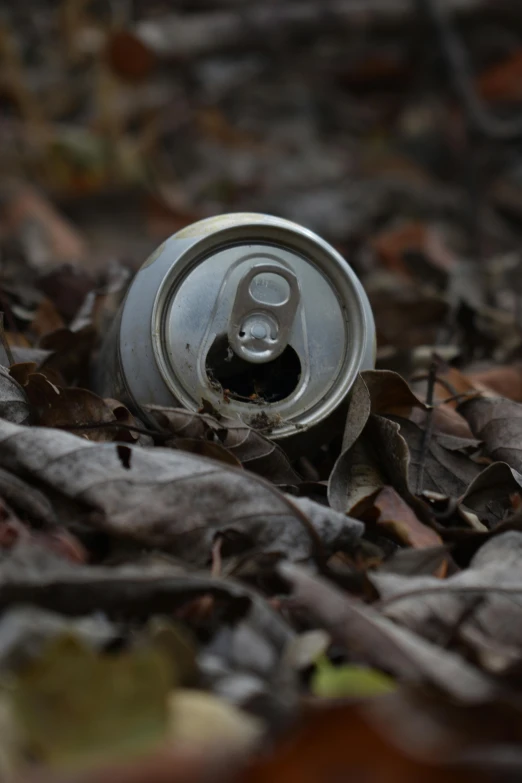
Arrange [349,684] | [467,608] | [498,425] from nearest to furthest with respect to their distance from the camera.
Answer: [349,684] → [467,608] → [498,425]

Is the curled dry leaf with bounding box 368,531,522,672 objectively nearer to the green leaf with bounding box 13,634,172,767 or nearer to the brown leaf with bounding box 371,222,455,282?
the green leaf with bounding box 13,634,172,767

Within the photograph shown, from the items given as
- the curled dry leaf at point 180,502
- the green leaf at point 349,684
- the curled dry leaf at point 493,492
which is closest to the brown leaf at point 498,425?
the curled dry leaf at point 493,492

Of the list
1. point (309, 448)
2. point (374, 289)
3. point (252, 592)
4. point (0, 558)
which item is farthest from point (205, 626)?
point (374, 289)

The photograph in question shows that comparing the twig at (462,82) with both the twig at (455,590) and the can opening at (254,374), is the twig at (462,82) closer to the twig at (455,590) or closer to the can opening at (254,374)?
the can opening at (254,374)

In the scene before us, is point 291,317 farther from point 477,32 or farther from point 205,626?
point 477,32

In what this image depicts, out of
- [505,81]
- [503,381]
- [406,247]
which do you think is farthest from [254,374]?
[505,81]

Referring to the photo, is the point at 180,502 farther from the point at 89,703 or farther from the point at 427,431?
the point at 427,431
